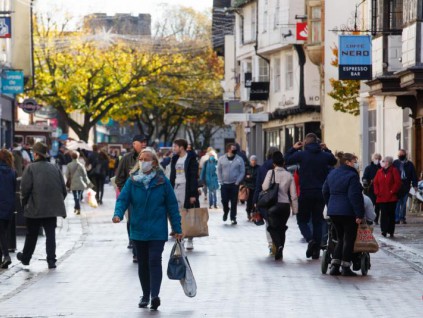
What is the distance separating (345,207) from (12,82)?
2547 centimetres

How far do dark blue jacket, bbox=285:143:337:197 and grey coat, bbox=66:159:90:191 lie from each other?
14843mm

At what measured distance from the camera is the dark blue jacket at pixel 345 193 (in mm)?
16594

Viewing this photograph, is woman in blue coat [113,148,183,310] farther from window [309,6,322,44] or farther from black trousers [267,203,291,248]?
window [309,6,322,44]

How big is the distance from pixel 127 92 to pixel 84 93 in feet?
9.26

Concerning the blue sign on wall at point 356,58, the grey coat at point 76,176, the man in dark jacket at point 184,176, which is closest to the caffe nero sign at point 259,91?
the blue sign on wall at point 356,58

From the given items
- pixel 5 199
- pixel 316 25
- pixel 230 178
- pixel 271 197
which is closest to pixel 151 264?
pixel 5 199

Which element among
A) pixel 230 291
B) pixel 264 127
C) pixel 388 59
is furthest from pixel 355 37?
pixel 264 127

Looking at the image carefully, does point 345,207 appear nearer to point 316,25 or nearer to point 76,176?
point 76,176

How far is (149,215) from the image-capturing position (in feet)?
43.8

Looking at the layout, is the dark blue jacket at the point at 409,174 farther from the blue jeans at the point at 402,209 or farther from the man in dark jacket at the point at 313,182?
the man in dark jacket at the point at 313,182

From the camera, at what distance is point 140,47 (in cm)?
7281

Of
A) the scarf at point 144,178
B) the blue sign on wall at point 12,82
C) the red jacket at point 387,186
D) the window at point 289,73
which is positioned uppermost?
the window at point 289,73

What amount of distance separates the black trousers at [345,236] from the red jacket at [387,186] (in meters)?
8.79

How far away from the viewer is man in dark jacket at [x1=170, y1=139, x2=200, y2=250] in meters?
22.1
